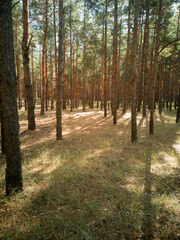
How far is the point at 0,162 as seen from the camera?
16.1ft

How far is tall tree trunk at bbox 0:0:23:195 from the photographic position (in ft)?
8.64

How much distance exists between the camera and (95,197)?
321 centimetres

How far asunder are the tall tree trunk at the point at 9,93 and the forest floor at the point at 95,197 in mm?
712

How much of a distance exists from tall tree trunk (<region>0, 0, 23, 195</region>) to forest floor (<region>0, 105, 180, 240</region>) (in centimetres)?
71

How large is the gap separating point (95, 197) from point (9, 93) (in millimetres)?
3095

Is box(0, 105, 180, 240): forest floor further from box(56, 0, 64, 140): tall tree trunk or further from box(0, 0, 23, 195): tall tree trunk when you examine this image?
box(56, 0, 64, 140): tall tree trunk

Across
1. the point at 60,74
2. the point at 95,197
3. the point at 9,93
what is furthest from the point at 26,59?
the point at 95,197

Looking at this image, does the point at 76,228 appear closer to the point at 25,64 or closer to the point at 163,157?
the point at 163,157

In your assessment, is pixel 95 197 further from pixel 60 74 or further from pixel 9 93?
pixel 60 74

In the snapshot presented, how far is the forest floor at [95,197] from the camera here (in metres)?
2.39

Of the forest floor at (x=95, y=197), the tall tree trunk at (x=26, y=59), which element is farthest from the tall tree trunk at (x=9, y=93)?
the tall tree trunk at (x=26, y=59)

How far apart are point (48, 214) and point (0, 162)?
329 centimetres

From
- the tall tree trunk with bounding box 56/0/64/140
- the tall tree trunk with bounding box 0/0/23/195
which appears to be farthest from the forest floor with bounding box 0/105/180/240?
the tall tree trunk with bounding box 56/0/64/140

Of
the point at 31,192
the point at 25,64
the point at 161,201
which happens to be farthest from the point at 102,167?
the point at 25,64
